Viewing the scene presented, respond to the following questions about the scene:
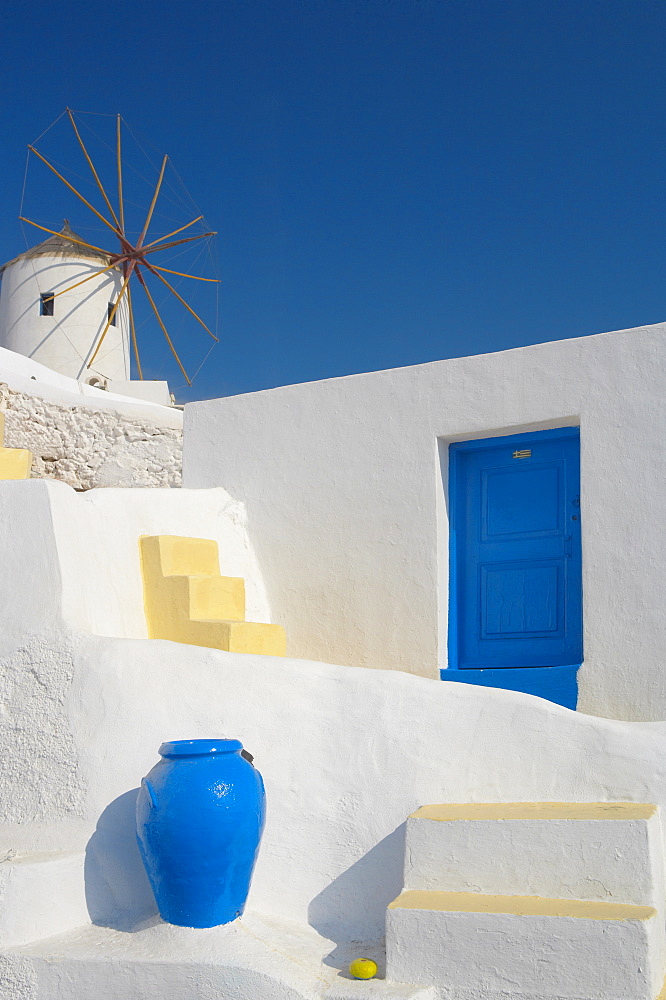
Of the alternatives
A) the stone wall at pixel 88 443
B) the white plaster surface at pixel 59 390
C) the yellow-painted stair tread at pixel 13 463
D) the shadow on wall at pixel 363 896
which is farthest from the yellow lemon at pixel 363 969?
the white plaster surface at pixel 59 390

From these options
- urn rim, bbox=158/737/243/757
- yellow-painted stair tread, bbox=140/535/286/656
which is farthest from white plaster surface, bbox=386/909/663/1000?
yellow-painted stair tread, bbox=140/535/286/656

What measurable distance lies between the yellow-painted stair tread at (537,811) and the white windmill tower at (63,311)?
16.7m

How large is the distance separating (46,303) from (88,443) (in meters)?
7.60

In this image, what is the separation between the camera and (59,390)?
13133 millimetres

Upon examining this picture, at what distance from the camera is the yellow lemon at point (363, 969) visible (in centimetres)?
328

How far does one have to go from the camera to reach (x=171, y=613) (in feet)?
18.1

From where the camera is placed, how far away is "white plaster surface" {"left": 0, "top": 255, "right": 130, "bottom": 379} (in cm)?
1952

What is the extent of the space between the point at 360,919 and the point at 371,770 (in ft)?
1.82

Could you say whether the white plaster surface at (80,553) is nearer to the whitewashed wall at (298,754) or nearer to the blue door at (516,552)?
the whitewashed wall at (298,754)

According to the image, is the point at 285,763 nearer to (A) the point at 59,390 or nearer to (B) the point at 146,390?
(A) the point at 59,390

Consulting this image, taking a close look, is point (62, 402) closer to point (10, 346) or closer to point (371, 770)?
point (10, 346)

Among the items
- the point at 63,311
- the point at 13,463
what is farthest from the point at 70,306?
the point at 13,463

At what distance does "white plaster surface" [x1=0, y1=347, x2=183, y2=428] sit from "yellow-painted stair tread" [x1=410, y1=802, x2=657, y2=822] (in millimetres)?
9938

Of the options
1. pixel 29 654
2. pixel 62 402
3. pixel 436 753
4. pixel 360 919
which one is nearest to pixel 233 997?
pixel 360 919
